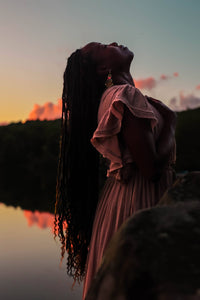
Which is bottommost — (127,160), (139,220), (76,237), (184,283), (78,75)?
(76,237)

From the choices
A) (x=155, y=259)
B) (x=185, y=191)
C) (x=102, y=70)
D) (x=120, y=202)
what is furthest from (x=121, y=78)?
(x=155, y=259)

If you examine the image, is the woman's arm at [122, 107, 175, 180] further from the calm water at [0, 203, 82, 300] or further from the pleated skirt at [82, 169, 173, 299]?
the calm water at [0, 203, 82, 300]

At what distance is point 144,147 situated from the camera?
214cm

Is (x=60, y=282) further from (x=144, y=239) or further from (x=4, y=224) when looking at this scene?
(x=144, y=239)

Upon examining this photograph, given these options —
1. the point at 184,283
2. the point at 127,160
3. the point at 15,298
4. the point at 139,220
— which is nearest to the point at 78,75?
the point at 127,160

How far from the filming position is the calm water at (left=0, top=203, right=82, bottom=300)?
35.5 ft

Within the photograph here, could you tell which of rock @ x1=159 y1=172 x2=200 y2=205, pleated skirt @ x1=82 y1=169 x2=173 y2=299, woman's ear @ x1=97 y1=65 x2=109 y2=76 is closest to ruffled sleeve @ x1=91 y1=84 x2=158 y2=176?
pleated skirt @ x1=82 y1=169 x2=173 y2=299

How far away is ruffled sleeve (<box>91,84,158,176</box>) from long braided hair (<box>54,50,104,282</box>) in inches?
15.8

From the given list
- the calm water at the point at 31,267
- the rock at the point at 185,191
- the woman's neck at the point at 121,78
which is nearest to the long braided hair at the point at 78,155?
the woman's neck at the point at 121,78

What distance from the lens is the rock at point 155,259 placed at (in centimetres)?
109

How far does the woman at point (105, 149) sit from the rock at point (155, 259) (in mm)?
899

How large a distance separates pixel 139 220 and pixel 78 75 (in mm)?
1706

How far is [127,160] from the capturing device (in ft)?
7.48

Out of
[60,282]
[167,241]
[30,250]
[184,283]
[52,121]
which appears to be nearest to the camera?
[184,283]
